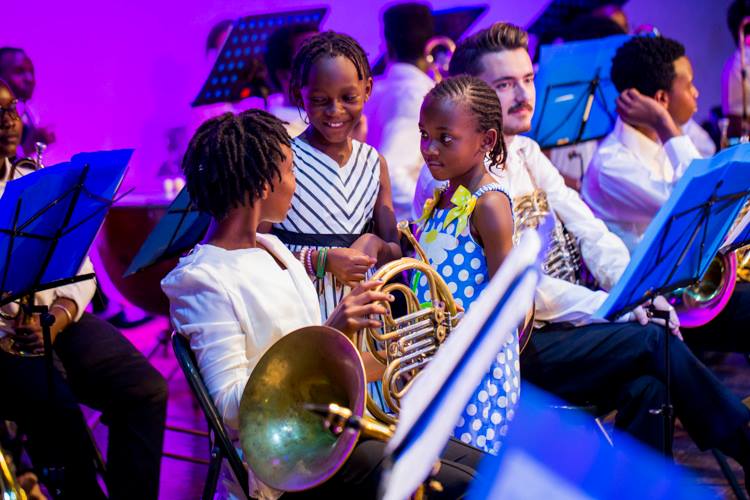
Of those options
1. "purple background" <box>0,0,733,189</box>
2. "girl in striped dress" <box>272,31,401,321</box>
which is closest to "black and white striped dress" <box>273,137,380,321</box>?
"girl in striped dress" <box>272,31,401,321</box>

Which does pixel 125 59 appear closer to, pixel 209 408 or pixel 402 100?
pixel 402 100

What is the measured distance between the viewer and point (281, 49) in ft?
17.4

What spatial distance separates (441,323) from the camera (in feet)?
8.16

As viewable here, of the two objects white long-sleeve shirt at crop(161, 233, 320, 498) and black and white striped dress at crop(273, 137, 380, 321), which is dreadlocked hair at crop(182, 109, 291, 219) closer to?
white long-sleeve shirt at crop(161, 233, 320, 498)

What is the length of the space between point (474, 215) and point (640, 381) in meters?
0.93

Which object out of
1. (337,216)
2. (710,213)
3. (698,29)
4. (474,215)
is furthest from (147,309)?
(698,29)

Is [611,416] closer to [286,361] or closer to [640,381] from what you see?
[640,381]

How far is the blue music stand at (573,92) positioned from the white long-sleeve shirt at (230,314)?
261 centimetres

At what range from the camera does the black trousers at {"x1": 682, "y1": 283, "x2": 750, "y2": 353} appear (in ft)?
12.8

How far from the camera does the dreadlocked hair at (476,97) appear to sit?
2844mm

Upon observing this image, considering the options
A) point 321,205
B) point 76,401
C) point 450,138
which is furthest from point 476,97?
point 76,401

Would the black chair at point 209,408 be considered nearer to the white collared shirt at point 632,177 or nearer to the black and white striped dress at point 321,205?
the black and white striped dress at point 321,205

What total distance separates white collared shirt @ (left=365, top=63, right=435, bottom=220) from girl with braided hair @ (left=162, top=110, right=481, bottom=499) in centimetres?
163

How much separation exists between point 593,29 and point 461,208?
3.73 metres
